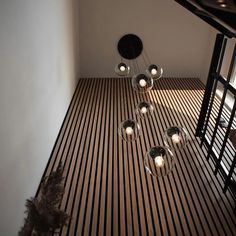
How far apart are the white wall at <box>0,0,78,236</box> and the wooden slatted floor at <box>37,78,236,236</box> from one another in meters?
0.64

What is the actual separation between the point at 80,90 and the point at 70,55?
1.36m


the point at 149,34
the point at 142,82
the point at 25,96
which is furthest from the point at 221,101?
Result: the point at 149,34

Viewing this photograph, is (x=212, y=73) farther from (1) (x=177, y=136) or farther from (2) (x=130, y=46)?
(2) (x=130, y=46)

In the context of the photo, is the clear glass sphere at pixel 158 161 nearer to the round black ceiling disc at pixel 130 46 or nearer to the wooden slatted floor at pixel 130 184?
the wooden slatted floor at pixel 130 184

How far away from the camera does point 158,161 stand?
225 centimetres

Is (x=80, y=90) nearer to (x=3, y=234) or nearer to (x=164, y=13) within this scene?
(x=164, y=13)

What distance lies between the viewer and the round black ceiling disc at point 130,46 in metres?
8.46

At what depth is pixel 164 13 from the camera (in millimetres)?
8180

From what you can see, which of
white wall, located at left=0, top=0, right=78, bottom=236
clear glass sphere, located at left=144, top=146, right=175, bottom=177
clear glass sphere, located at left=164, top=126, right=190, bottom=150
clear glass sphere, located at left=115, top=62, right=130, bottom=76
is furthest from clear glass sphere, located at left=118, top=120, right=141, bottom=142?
clear glass sphere, located at left=115, top=62, right=130, bottom=76

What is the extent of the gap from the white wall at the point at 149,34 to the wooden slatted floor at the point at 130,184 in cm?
268

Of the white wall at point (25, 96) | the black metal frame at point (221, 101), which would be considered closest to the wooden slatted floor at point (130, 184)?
the black metal frame at point (221, 101)

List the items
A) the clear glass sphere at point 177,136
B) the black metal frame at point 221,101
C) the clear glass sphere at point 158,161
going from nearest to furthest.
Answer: the clear glass sphere at point 158,161 < the clear glass sphere at point 177,136 < the black metal frame at point 221,101

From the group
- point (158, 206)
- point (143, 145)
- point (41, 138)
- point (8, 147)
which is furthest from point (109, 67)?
point (8, 147)

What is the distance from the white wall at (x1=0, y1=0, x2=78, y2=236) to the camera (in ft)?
9.12
